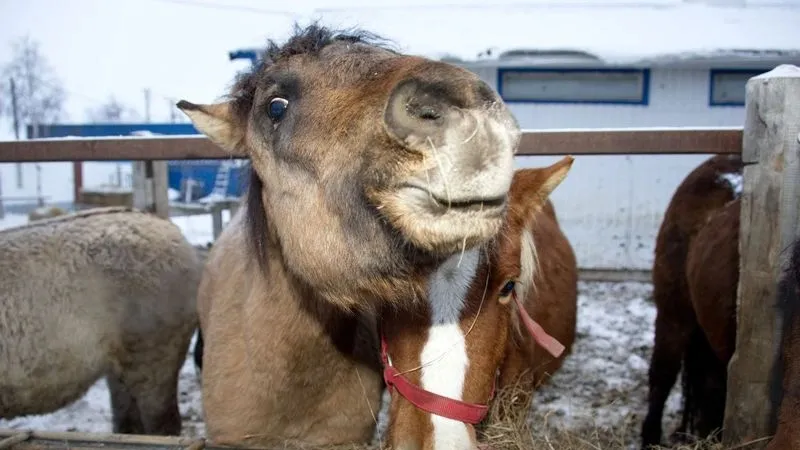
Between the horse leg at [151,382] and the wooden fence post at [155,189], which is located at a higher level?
the wooden fence post at [155,189]

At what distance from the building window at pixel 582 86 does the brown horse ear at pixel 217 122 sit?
8.34 metres

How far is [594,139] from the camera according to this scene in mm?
3385

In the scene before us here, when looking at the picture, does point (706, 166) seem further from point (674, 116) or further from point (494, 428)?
point (674, 116)

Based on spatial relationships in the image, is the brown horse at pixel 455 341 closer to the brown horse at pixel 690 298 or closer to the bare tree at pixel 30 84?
the brown horse at pixel 690 298

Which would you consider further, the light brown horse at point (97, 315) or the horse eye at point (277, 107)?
the light brown horse at point (97, 315)

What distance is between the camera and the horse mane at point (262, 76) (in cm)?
222

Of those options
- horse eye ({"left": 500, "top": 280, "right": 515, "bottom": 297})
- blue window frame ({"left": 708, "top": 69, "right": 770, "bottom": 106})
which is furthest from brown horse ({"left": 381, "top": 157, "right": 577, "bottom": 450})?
blue window frame ({"left": 708, "top": 69, "right": 770, "bottom": 106})

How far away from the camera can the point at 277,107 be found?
6.82 ft

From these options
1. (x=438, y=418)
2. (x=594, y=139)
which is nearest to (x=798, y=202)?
(x=594, y=139)

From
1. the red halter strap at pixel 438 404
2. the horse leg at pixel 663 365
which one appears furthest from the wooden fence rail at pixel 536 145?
the horse leg at pixel 663 365

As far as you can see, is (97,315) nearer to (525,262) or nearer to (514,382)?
(514,382)

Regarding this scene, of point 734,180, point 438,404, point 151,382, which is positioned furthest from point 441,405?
point 734,180

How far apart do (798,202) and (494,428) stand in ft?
5.37

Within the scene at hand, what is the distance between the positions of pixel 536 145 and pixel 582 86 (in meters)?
7.25
